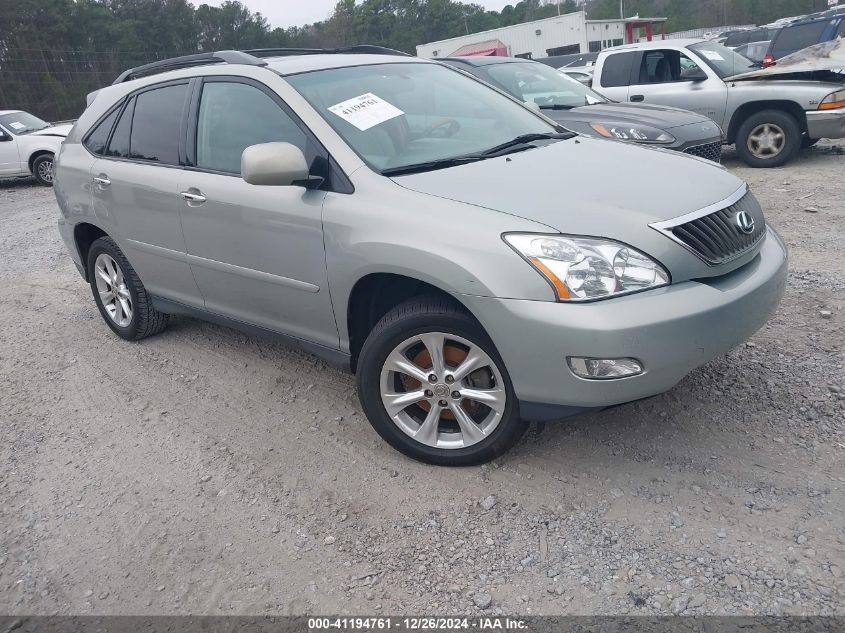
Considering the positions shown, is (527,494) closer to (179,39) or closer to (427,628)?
(427,628)

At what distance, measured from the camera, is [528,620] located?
237 cm

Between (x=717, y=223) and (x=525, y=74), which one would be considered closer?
(x=717, y=223)

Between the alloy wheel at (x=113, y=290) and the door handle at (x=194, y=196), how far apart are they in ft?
4.00

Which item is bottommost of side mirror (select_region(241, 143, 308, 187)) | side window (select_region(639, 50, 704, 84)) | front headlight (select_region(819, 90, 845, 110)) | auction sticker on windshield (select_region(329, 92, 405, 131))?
front headlight (select_region(819, 90, 845, 110))

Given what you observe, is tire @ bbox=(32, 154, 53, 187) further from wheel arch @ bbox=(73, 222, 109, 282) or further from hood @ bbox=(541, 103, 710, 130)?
hood @ bbox=(541, 103, 710, 130)

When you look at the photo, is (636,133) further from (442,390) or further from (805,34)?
(805,34)

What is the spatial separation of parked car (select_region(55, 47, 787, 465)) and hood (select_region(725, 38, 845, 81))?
6.30 metres

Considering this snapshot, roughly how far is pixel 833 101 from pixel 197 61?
7560mm

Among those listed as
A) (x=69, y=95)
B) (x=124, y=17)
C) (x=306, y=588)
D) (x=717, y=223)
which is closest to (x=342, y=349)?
(x=306, y=588)

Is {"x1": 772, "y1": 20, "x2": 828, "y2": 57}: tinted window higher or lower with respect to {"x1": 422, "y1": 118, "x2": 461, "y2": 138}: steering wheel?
lower

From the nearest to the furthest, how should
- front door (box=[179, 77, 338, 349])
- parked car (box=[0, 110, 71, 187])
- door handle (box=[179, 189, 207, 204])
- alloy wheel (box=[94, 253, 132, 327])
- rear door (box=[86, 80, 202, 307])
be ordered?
front door (box=[179, 77, 338, 349])
door handle (box=[179, 189, 207, 204])
rear door (box=[86, 80, 202, 307])
alloy wheel (box=[94, 253, 132, 327])
parked car (box=[0, 110, 71, 187])

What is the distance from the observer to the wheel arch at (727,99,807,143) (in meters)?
8.81

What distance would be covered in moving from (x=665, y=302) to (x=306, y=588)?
1676 millimetres

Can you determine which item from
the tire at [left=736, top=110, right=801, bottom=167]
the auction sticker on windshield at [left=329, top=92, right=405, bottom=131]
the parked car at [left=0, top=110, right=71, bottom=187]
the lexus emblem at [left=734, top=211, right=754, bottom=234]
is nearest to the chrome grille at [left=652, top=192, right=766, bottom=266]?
the lexus emblem at [left=734, top=211, right=754, bottom=234]
